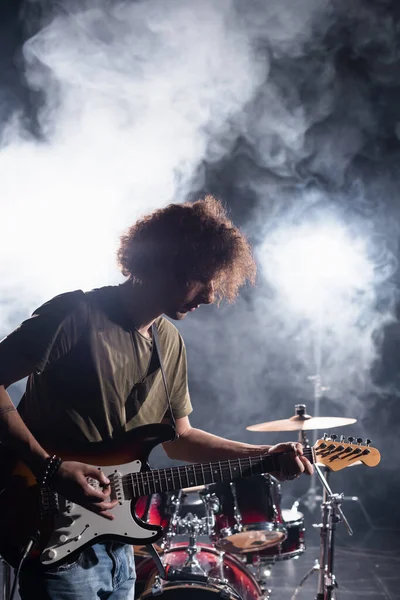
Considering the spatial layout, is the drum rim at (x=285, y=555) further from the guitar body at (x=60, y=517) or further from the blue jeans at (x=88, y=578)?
the guitar body at (x=60, y=517)

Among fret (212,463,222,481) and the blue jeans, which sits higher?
fret (212,463,222,481)

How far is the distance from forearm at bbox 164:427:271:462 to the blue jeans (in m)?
0.53

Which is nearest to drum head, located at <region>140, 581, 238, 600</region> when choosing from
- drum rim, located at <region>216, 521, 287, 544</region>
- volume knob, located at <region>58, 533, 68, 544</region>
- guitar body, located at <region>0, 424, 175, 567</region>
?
drum rim, located at <region>216, 521, 287, 544</region>

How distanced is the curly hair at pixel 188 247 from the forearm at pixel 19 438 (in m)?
0.76

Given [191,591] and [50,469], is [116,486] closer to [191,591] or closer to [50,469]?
[50,469]

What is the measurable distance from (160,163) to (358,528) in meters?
5.76

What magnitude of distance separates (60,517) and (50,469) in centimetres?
21

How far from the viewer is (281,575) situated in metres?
6.01

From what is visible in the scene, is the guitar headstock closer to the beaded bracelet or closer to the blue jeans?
the blue jeans

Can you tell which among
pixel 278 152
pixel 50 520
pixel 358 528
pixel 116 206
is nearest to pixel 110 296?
pixel 50 520

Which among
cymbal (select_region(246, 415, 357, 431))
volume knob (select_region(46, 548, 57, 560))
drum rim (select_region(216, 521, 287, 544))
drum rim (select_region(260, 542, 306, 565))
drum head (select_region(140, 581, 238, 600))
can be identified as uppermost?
cymbal (select_region(246, 415, 357, 431))

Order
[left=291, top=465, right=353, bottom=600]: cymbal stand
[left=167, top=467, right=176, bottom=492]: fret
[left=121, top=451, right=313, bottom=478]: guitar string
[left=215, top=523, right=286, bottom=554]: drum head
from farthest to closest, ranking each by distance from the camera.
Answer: [left=215, top=523, right=286, bottom=554]: drum head < [left=291, top=465, right=353, bottom=600]: cymbal stand < [left=121, top=451, right=313, bottom=478]: guitar string < [left=167, top=467, right=176, bottom=492]: fret

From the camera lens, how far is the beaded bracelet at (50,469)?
71.8 inches

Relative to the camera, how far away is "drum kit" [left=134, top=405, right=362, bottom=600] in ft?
13.1
